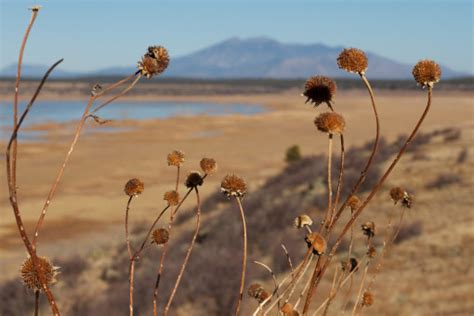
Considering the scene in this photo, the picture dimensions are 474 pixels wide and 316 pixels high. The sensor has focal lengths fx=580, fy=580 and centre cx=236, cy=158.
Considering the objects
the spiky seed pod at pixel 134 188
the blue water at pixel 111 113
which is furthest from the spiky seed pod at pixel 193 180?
the blue water at pixel 111 113

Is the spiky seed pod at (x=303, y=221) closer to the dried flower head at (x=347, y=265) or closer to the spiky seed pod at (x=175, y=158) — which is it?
the dried flower head at (x=347, y=265)

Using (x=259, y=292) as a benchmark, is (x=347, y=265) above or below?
above

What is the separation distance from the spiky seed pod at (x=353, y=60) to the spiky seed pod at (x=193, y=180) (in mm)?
597

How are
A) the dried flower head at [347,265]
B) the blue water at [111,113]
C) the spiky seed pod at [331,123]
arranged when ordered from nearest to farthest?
the spiky seed pod at [331,123] → the dried flower head at [347,265] → the blue water at [111,113]

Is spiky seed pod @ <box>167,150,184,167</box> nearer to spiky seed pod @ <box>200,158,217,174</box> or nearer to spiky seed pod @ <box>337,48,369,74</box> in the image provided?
spiky seed pod @ <box>200,158,217,174</box>

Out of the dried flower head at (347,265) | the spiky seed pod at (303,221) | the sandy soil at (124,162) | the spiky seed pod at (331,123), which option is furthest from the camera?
the sandy soil at (124,162)

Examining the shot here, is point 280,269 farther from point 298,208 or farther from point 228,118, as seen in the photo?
point 228,118

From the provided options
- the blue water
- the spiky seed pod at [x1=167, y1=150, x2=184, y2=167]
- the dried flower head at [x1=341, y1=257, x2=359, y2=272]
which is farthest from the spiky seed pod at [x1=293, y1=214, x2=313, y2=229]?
the blue water

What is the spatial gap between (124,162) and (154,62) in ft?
102

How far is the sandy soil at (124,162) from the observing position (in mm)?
18500

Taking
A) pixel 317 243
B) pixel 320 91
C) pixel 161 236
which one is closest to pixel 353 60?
pixel 320 91

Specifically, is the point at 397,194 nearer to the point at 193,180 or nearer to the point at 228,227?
the point at 193,180

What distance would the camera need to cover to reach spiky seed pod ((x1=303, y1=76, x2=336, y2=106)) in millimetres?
1573

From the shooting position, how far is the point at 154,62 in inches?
54.5
